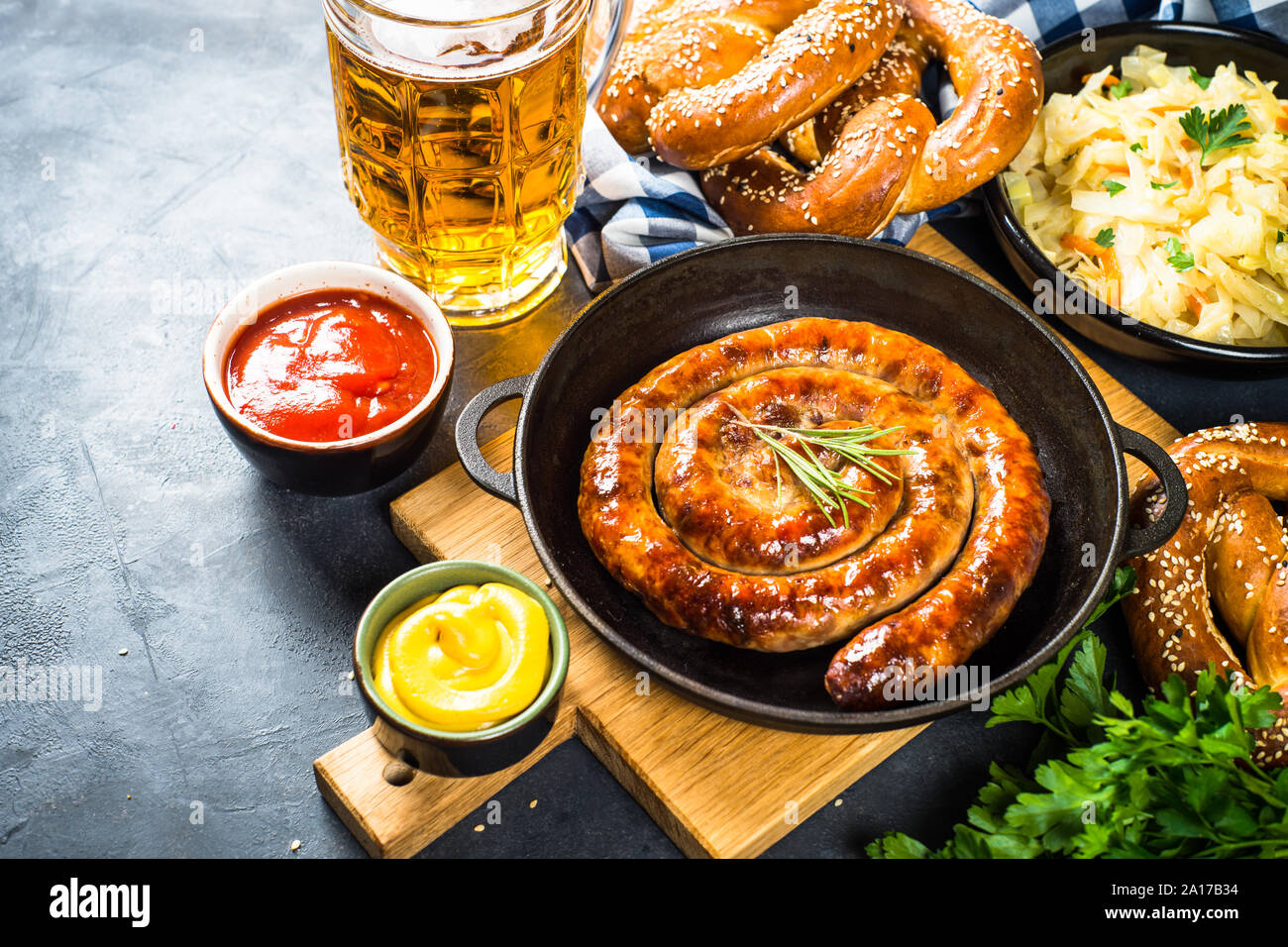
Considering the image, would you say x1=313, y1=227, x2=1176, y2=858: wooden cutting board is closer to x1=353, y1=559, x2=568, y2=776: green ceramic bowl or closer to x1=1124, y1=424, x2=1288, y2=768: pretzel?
x1=353, y1=559, x2=568, y2=776: green ceramic bowl

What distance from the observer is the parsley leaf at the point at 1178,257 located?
3.29 metres

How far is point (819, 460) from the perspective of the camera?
2.69 meters

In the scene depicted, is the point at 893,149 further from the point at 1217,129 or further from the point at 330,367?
the point at 330,367

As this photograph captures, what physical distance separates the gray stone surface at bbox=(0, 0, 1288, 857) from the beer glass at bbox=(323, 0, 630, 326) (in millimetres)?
205

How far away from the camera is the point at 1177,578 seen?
2771 mm

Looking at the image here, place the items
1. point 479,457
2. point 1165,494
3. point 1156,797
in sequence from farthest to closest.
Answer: point 1165,494, point 479,457, point 1156,797

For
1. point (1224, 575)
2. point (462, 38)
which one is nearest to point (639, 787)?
point (1224, 575)

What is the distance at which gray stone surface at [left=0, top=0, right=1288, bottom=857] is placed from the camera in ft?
8.50

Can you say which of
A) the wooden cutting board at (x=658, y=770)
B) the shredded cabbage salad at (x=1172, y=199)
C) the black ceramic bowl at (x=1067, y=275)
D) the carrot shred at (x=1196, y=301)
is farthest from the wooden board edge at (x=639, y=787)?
the carrot shred at (x=1196, y=301)

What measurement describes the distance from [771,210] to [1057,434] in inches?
40.3

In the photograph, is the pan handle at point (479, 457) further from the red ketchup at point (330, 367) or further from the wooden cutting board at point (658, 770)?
the wooden cutting board at point (658, 770)

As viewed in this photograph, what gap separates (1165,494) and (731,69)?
1737 millimetres
